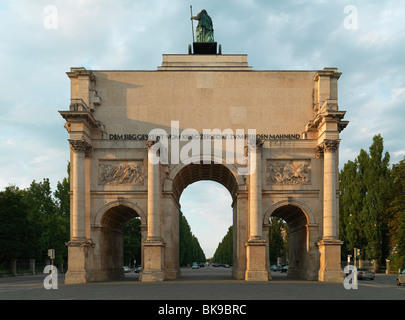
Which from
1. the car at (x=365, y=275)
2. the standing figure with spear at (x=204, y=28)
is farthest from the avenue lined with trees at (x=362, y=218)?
the standing figure with spear at (x=204, y=28)

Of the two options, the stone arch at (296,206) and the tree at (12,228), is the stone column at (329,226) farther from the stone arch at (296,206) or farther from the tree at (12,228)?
the tree at (12,228)

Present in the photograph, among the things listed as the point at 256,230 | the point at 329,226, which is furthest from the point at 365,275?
the point at 256,230

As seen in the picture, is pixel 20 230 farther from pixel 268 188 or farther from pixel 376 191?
pixel 376 191

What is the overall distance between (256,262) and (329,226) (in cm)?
620

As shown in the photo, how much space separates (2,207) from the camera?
64375 mm

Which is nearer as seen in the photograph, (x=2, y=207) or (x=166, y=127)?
(x=166, y=127)

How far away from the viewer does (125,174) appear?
132ft

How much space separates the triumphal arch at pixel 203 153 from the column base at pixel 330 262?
74 mm

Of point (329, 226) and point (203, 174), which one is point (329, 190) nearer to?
point (329, 226)

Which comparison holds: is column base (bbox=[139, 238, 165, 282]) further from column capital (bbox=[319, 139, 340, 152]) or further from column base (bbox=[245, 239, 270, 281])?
column capital (bbox=[319, 139, 340, 152])

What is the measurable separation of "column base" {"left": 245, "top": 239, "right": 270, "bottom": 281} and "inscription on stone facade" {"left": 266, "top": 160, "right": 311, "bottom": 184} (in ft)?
18.1

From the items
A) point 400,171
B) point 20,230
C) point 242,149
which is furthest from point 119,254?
point 400,171
